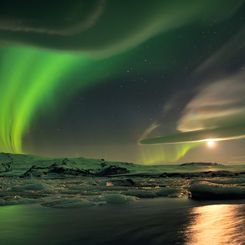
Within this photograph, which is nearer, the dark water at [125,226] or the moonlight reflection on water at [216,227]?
the moonlight reflection on water at [216,227]

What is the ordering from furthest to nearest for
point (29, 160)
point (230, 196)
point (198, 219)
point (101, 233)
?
1. point (29, 160)
2. point (230, 196)
3. point (198, 219)
4. point (101, 233)

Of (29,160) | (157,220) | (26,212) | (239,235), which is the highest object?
(29,160)

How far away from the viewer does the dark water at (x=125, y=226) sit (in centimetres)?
751

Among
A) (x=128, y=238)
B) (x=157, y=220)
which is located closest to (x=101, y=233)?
(x=128, y=238)

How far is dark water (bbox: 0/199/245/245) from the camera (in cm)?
751

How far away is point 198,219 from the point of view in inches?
407

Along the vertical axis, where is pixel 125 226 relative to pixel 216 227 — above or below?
above

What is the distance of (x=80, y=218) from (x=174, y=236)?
3.89m

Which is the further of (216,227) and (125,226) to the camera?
(125,226)

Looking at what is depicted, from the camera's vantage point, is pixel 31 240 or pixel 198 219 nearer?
pixel 31 240

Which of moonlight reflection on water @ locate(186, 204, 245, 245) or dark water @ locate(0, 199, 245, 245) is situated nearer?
moonlight reflection on water @ locate(186, 204, 245, 245)

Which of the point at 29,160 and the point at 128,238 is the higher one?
the point at 29,160

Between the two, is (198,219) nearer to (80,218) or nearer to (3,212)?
(80,218)

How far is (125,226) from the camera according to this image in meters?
9.32
